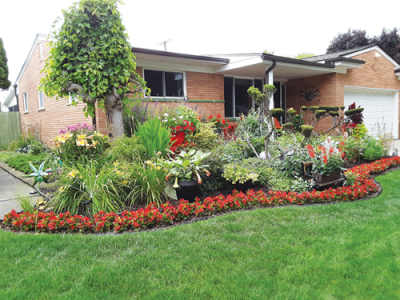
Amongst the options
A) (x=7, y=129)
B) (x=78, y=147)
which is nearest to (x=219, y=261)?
(x=78, y=147)

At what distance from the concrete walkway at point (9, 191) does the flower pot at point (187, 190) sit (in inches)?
90.5

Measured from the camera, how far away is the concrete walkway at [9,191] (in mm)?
4141

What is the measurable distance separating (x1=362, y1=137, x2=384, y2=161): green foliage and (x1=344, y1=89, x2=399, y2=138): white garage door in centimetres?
565

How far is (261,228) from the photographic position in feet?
10.9

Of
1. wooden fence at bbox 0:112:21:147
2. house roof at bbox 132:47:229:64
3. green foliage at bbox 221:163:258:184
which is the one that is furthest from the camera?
wooden fence at bbox 0:112:21:147

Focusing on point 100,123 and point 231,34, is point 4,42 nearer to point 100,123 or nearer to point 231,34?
point 100,123

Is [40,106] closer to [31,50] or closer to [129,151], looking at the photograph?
[31,50]

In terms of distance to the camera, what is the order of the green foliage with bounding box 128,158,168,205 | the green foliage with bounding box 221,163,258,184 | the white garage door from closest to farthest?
the green foliage with bounding box 128,158,168,205 < the green foliage with bounding box 221,163,258,184 < the white garage door

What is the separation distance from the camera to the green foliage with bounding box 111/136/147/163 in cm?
472

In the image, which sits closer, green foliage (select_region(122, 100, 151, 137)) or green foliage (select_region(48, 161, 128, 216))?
green foliage (select_region(48, 161, 128, 216))

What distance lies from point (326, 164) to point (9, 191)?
5.54 metres

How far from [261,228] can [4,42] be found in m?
22.1

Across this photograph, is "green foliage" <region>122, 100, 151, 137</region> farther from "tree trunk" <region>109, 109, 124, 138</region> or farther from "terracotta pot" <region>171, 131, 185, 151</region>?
"terracotta pot" <region>171, 131, 185, 151</region>

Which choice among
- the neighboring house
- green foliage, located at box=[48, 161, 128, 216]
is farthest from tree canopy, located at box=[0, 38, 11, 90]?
green foliage, located at box=[48, 161, 128, 216]
